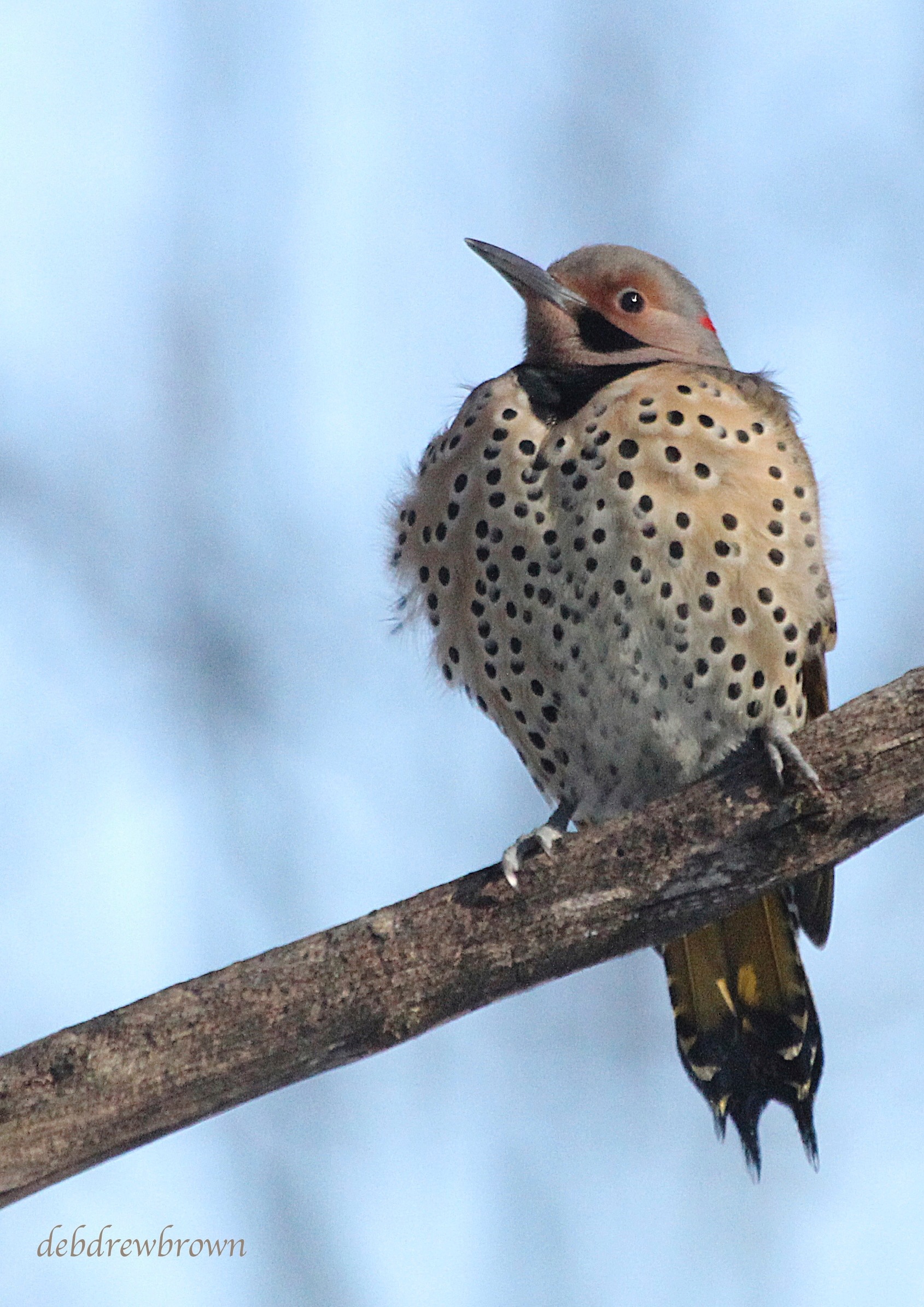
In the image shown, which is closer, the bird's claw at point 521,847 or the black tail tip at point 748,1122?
the bird's claw at point 521,847

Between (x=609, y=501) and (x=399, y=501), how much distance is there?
89 cm

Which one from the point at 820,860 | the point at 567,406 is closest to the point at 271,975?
the point at 820,860

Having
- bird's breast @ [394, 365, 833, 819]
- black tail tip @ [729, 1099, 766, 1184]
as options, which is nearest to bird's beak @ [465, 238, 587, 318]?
bird's breast @ [394, 365, 833, 819]

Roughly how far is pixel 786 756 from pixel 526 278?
222 centimetres

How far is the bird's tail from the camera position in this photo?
455 centimetres

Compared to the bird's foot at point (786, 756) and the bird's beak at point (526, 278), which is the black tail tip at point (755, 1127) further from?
the bird's beak at point (526, 278)

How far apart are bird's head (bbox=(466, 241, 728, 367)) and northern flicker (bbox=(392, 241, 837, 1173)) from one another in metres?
0.03

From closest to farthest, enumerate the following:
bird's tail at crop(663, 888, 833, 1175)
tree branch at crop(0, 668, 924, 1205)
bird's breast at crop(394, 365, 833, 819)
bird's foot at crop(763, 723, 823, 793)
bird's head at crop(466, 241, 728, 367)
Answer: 1. tree branch at crop(0, 668, 924, 1205)
2. bird's foot at crop(763, 723, 823, 793)
3. bird's breast at crop(394, 365, 833, 819)
4. bird's tail at crop(663, 888, 833, 1175)
5. bird's head at crop(466, 241, 728, 367)

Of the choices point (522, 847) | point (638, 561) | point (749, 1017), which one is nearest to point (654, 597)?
point (638, 561)

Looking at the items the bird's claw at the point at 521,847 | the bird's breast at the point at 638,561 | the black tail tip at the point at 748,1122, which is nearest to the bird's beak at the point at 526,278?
the bird's breast at the point at 638,561

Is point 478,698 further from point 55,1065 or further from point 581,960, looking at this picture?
point 55,1065

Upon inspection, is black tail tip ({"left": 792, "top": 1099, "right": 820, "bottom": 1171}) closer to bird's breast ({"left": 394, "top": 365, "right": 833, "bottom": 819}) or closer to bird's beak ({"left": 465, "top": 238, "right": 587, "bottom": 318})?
bird's breast ({"left": 394, "top": 365, "right": 833, "bottom": 819})

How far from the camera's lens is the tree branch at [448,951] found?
10.7ft

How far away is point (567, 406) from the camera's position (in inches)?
180
